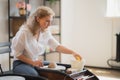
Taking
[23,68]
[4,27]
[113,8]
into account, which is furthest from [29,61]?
A: [113,8]

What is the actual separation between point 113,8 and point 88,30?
614 millimetres

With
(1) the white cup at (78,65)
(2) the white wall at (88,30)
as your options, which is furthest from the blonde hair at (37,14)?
(2) the white wall at (88,30)

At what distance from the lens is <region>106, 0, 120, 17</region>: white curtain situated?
12.9 ft

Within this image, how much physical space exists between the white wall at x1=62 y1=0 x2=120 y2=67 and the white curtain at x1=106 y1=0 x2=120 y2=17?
0.07 m

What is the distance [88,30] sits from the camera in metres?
4.19

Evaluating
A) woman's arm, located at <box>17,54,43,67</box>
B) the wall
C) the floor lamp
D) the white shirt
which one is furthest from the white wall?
woman's arm, located at <box>17,54,43,67</box>

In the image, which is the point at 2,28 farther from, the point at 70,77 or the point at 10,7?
the point at 70,77

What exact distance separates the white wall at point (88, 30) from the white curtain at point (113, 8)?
0.07 m

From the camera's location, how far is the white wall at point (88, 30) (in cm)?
401

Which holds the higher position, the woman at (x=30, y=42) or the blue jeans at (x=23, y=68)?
the woman at (x=30, y=42)

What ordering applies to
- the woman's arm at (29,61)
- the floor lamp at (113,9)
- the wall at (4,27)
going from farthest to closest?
the floor lamp at (113,9) → the wall at (4,27) → the woman's arm at (29,61)

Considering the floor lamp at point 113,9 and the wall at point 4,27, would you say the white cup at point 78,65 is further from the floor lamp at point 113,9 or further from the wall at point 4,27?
the floor lamp at point 113,9

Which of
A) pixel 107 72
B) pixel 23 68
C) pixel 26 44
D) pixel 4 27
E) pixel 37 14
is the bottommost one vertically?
pixel 107 72

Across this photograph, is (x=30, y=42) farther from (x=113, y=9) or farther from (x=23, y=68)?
(x=113, y=9)
